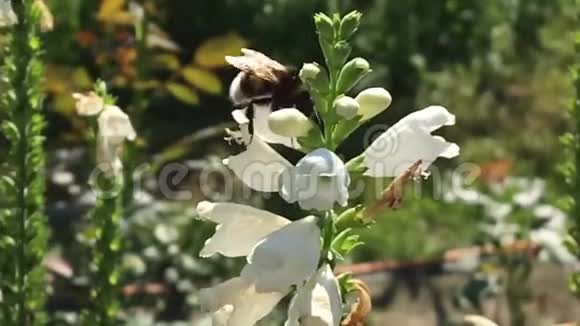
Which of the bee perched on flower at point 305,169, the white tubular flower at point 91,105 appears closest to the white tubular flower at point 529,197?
the white tubular flower at point 91,105

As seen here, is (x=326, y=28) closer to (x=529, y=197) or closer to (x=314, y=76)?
(x=314, y=76)

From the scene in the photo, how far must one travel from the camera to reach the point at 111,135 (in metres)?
2.03

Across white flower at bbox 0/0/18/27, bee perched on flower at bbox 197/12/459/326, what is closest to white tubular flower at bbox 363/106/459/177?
bee perched on flower at bbox 197/12/459/326

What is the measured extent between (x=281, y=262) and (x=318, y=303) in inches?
2.4

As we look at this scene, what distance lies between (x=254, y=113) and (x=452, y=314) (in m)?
2.19

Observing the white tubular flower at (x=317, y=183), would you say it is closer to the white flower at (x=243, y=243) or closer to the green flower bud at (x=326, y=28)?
the white flower at (x=243, y=243)

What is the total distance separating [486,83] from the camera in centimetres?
525

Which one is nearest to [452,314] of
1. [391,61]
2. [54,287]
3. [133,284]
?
[133,284]

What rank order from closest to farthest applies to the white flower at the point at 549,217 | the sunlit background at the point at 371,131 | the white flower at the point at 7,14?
the white flower at the point at 7,14 → the sunlit background at the point at 371,131 → the white flower at the point at 549,217

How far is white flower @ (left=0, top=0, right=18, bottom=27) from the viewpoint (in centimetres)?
181

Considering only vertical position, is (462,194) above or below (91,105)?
below

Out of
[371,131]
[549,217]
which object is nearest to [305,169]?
[371,131]

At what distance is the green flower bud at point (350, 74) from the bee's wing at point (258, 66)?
0.21 feet

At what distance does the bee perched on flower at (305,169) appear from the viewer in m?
1.27
